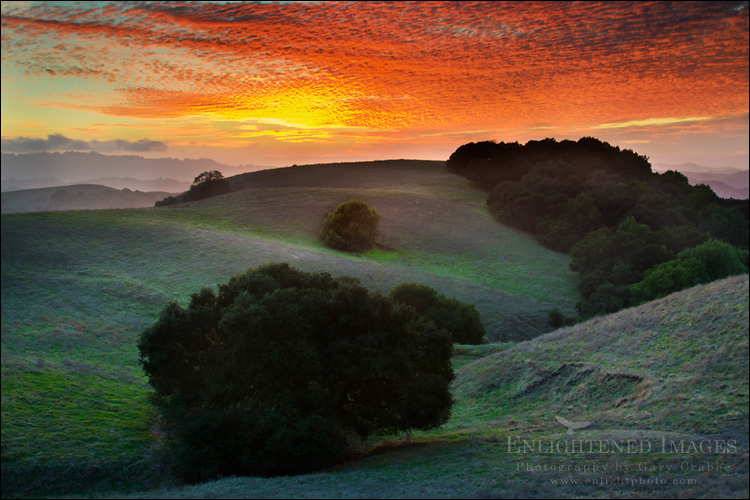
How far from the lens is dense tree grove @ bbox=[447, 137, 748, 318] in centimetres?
3844

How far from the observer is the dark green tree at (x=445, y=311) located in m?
26.4

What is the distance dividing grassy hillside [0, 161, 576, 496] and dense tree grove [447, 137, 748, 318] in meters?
3.18

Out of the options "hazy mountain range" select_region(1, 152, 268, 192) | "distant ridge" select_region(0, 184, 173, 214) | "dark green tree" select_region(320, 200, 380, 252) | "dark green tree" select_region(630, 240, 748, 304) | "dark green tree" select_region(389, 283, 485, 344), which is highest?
"hazy mountain range" select_region(1, 152, 268, 192)

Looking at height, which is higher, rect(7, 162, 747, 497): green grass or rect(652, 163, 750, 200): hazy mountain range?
rect(652, 163, 750, 200): hazy mountain range

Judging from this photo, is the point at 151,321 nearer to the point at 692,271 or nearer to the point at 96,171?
the point at 96,171

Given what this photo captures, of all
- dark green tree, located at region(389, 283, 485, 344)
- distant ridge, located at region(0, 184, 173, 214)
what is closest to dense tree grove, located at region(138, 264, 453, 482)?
distant ridge, located at region(0, 184, 173, 214)

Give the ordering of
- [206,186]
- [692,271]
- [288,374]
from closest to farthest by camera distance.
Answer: [288,374], [692,271], [206,186]

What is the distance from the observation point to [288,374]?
1148cm

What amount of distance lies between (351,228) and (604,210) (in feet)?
104

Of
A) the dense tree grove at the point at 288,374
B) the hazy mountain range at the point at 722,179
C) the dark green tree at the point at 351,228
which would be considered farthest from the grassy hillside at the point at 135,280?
the hazy mountain range at the point at 722,179

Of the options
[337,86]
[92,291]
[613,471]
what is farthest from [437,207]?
[613,471]

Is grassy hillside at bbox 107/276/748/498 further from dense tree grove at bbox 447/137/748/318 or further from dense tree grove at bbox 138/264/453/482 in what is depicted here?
dense tree grove at bbox 447/137/748/318

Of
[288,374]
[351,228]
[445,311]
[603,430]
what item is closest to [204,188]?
[351,228]

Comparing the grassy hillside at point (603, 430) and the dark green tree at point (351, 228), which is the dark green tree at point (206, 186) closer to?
the dark green tree at point (351, 228)
